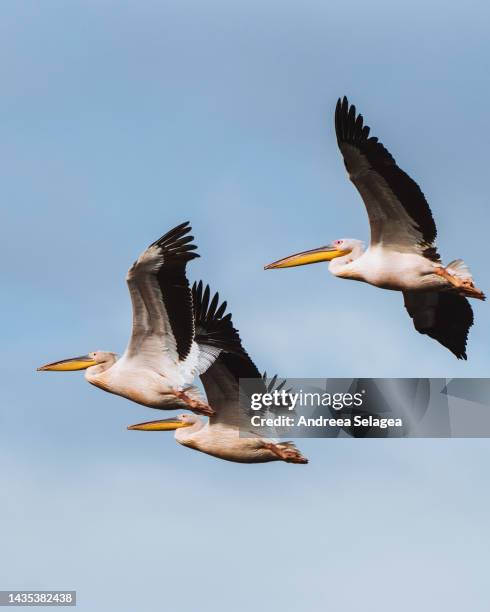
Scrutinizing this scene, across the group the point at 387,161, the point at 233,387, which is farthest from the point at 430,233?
the point at 233,387

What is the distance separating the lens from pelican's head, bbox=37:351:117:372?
3170 cm

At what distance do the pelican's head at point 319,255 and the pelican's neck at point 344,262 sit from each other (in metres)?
0.21

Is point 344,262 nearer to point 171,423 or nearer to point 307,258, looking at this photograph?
point 307,258

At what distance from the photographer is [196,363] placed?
3069cm

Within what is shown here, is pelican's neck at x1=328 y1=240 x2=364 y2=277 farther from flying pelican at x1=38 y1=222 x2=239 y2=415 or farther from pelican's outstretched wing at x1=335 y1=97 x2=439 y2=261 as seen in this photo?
flying pelican at x1=38 y1=222 x2=239 y2=415

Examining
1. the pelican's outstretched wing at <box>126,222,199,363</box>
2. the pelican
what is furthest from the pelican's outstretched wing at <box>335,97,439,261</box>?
the pelican's outstretched wing at <box>126,222,199,363</box>

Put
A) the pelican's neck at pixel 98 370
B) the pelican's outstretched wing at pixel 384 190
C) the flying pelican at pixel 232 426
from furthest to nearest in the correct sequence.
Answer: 1. the pelican's neck at pixel 98 370
2. the flying pelican at pixel 232 426
3. the pelican's outstretched wing at pixel 384 190

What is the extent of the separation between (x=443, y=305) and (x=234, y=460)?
3.75 m

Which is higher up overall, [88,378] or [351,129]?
[351,129]

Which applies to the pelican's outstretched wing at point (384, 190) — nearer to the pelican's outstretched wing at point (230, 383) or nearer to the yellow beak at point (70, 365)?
the pelican's outstretched wing at point (230, 383)

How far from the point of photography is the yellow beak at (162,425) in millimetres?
32281


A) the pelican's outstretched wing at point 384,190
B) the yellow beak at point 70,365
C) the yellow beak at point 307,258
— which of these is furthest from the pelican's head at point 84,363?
the pelican's outstretched wing at point 384,190

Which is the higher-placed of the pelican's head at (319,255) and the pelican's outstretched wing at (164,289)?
the pelican's head at (319,255)

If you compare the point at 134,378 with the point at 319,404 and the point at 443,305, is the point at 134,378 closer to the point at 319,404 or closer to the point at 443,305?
the point at 319,404
